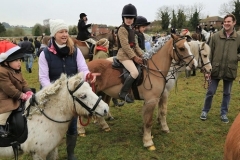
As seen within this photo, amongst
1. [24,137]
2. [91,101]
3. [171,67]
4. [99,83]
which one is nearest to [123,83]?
[99,83]

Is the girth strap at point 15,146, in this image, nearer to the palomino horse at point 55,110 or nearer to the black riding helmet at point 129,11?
the palomino horse at point 55,110

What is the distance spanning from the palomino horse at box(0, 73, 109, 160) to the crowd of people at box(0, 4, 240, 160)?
271mm

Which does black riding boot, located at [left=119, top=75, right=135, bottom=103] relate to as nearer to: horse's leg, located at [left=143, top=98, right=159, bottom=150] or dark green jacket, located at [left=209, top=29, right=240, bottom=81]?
horse's leg, located at [left=143, top=98, right=159, bottom=150]

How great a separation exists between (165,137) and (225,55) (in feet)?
7.37

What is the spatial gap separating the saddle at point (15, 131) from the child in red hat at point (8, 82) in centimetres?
6

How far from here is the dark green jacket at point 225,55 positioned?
481 cm

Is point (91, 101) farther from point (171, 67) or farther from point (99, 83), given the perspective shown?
point (171, 67)

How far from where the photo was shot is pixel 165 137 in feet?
15.3

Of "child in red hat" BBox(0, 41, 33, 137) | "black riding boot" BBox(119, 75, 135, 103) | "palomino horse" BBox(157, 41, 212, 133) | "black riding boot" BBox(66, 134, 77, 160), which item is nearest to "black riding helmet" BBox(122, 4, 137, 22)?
"black riding boot" BBox(119, 75, 135, 103)

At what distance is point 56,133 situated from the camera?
2.67 metres

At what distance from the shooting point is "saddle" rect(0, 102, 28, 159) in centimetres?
256

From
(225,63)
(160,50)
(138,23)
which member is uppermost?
(138,23)

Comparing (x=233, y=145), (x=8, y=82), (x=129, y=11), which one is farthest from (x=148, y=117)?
(x=8, y=82)

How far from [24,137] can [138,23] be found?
3941 millimetres
